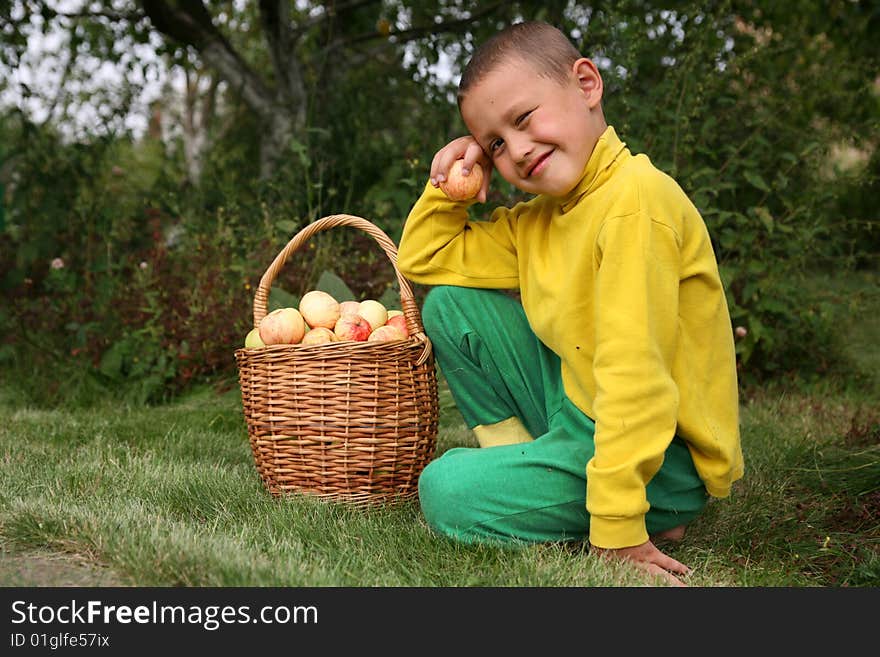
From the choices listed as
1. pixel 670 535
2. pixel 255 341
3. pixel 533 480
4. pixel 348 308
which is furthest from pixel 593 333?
pixel 255 341

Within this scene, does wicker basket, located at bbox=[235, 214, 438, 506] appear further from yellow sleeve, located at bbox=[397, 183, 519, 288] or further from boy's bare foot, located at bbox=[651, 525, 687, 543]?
boy's bare foot, located at bbox=[651, 525, 687, 543]

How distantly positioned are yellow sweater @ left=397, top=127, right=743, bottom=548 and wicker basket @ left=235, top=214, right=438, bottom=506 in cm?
38

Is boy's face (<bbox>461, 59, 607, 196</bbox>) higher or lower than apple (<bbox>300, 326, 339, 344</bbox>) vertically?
higher

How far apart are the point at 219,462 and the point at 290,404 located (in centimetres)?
68

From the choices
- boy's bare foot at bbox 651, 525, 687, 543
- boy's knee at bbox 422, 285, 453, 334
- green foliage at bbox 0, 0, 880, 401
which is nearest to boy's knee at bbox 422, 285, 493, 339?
boy's knee at bbox 422, 285, 453, 334

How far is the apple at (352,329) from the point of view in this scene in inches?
96.3

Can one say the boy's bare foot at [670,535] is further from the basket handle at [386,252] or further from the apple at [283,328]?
the apple at [283,328]

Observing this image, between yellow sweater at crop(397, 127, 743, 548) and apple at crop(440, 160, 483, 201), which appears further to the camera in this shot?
apple at crop(440, 160, 483, 201)

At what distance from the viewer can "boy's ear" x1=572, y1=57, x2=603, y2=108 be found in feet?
6.69

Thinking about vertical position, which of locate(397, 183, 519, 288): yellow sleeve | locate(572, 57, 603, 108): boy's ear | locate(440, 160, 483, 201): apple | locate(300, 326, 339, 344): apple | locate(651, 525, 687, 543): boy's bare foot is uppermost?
locate(572, 57, 603, 108): boy's ear
